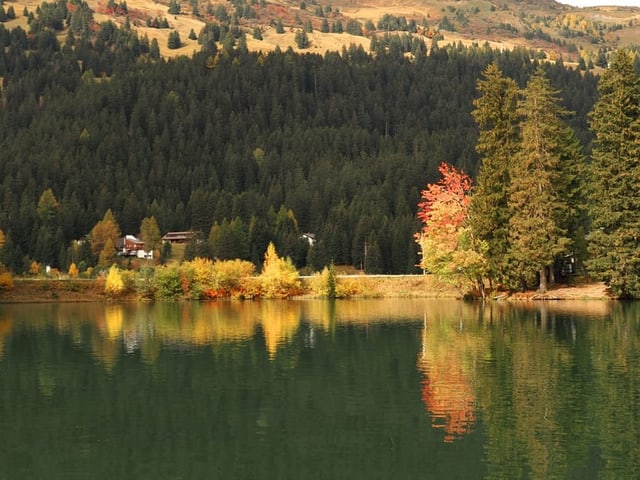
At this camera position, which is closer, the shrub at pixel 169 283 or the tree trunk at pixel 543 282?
the tree trunk at pixel 543 282

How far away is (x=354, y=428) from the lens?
116ft

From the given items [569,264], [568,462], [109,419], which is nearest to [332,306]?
[569,264]

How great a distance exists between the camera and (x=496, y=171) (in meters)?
104

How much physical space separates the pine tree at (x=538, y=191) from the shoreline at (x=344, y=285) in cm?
722

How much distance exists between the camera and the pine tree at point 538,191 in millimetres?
98562

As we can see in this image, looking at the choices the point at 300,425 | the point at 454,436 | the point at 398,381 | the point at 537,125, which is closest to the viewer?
the point at 454,436

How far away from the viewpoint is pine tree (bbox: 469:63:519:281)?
10356 centimetres

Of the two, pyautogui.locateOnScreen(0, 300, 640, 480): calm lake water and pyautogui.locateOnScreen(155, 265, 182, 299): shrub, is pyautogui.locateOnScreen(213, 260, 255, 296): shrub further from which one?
pyautogui.locateOnScreen(0, 300, 640, 480): calm lake water

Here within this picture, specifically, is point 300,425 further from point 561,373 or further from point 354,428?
point 561,373

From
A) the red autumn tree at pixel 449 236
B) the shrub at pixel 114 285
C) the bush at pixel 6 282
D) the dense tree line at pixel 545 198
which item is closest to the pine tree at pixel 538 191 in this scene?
the dense tree line at pixel 545 198

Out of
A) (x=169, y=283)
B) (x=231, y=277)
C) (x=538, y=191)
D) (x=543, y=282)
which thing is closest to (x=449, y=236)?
(x=543, y=282)

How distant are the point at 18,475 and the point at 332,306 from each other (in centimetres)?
8527

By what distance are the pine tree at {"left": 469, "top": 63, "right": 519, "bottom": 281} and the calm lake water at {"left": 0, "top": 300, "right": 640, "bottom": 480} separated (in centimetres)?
3031

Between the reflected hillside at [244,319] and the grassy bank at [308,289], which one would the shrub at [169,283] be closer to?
the grassy bank at [308,289]
